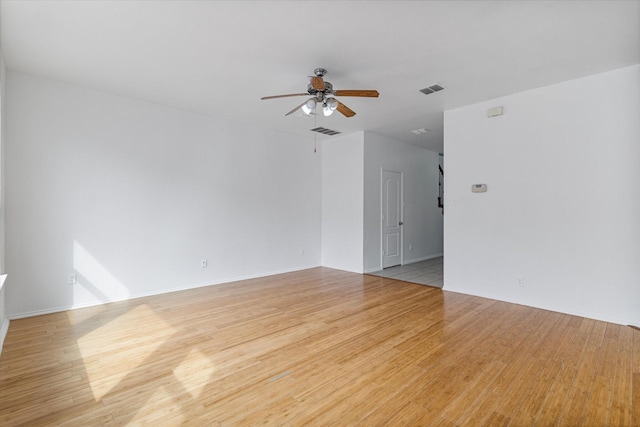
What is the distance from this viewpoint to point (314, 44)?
2986 millimetres

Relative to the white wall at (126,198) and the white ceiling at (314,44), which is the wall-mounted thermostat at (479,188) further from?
the white wall at (126,198)

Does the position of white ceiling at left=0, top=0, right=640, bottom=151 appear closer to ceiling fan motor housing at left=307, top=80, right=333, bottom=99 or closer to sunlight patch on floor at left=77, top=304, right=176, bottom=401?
ceiling fan motor housing at left=307, top=80, right=333, bottom=99

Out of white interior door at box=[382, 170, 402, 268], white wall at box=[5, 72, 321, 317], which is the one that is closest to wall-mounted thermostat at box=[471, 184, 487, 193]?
white interior door at box=[382, 170, 402, 268]

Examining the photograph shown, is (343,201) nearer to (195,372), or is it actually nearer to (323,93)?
(323,93)

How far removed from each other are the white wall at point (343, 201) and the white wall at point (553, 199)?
1.96m

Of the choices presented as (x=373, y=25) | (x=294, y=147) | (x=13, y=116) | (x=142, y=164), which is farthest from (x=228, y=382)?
(x=294, y=147)

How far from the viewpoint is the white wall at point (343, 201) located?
253 inches

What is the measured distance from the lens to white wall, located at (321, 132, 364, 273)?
6.42 m

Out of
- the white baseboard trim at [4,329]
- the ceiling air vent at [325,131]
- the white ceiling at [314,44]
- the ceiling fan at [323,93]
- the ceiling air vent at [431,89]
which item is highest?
the white ceiling at [314,44]

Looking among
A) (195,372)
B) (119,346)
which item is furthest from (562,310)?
(119,346)

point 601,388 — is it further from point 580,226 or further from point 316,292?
point 316,292

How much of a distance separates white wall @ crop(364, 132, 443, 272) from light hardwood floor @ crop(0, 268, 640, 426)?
268cm

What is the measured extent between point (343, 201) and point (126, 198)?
4.16m

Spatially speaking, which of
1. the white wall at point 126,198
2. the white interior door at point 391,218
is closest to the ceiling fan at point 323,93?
the white wall at point 126,198
